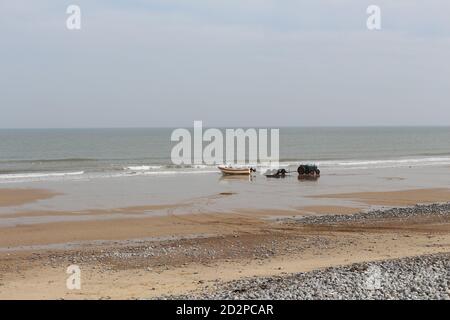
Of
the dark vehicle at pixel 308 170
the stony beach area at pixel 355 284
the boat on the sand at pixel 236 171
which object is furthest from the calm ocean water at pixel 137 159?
the stony beach area at pixel 355 284

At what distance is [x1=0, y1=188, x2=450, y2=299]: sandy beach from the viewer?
38.9 ft

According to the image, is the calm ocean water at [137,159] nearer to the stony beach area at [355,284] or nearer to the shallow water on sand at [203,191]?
the shallow water on sand at [203,191]

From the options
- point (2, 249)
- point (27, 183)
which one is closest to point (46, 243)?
point (2, 249)

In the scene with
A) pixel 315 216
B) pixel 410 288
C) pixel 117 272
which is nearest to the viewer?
pixel 410 288

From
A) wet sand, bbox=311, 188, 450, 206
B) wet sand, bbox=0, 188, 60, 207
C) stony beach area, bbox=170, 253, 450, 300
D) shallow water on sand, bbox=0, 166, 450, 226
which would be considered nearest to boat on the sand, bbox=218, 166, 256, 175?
shallow water on sand, bbox=0, 166, 450, 226

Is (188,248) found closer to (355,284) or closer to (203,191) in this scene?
(355,284)

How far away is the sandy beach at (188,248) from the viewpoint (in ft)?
38.9

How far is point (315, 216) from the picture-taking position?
859 inches

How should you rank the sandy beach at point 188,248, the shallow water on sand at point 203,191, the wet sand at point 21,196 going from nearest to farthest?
the sandy beach at point 188,248
the shallow water on sand at point 203,191
the wet sand at point 21,196

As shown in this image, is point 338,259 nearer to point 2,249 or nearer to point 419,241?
point 419,241

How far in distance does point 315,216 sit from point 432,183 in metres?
16.2

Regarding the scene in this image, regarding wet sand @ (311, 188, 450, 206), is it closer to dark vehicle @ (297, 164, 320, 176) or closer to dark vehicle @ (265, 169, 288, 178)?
dark vehicle @ (297, 164, 320, 176)

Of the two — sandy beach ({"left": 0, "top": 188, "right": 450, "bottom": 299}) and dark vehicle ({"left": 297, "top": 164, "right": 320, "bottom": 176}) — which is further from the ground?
sandy beach ({"left": 0, "top": 188, "right": 450, "bottom": 299})

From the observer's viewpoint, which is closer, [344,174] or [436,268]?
[436,268]
